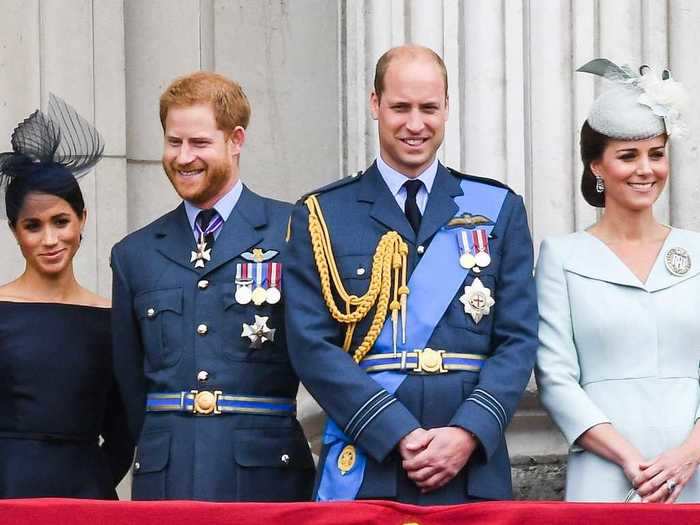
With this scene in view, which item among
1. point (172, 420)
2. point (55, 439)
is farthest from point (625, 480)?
point (55, 439)

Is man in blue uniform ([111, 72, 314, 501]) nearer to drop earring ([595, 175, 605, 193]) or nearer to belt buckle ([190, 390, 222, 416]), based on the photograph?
belt buckle ([190, 390, 222, 416])

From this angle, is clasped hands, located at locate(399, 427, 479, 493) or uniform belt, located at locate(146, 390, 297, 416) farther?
uniform belt, located at locate(146, 390, 297, 416)

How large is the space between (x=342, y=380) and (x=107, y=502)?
28.0 inches

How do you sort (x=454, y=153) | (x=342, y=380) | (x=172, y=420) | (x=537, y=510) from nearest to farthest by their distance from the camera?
(x=537, y=510), (x=342, y=380), (x=172, y=420), (x=454, y=153)

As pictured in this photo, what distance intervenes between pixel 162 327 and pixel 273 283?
302 mm

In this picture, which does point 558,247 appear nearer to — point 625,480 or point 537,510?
point 625,480

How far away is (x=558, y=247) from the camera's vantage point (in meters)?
5.24

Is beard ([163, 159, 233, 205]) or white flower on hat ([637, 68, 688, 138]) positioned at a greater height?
white flower on hat ([637, 68, 688, 138])

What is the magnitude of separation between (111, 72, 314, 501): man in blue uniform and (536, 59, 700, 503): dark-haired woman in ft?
2.22

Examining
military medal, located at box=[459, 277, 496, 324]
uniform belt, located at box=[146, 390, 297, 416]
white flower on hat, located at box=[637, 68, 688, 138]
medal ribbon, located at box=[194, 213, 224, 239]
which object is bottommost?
uniform belt, located at box=[146, 390, 297, 416]

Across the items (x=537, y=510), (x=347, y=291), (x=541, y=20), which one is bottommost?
(x=537, y=510)

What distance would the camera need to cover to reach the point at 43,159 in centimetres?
554

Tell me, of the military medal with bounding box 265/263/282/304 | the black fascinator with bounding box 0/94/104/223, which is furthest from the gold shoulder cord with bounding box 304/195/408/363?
the black fascinator with bounding box 0/94/104/223

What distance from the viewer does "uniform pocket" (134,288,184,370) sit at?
519 cm
